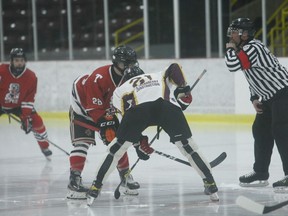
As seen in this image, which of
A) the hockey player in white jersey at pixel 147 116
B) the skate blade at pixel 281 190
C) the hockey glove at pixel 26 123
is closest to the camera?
the hockey player in white jersey at pixel 147 116

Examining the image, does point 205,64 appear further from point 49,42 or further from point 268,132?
point 268,132

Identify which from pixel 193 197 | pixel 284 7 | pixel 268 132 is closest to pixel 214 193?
pixel 193 197

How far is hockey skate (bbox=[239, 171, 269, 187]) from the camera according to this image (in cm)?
760

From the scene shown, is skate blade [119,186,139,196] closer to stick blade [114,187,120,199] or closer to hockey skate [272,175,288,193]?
stick blade [114,187,120,199]

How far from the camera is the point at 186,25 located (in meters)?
14.4

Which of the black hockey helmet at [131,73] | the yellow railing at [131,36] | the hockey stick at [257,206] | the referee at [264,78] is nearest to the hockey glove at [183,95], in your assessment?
the black hockey helmet at [131,73]

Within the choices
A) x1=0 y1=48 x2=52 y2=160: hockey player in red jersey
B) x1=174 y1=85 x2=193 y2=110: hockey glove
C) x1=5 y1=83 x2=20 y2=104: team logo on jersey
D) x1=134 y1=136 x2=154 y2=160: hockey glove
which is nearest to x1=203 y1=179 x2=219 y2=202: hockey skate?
x1=134 y1=136 x2=154 y2=160: hockey glove

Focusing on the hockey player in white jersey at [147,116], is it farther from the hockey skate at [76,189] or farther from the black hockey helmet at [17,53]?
the black hockey helmet at [17,53]

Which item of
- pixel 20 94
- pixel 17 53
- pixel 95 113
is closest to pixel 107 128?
pixel 95 113

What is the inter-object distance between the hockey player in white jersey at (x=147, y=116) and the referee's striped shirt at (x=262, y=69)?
744 millimetres

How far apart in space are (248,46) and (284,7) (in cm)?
700

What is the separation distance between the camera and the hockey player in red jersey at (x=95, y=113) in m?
6.92

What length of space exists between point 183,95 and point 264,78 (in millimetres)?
763

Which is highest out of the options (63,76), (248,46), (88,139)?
(248,46)
